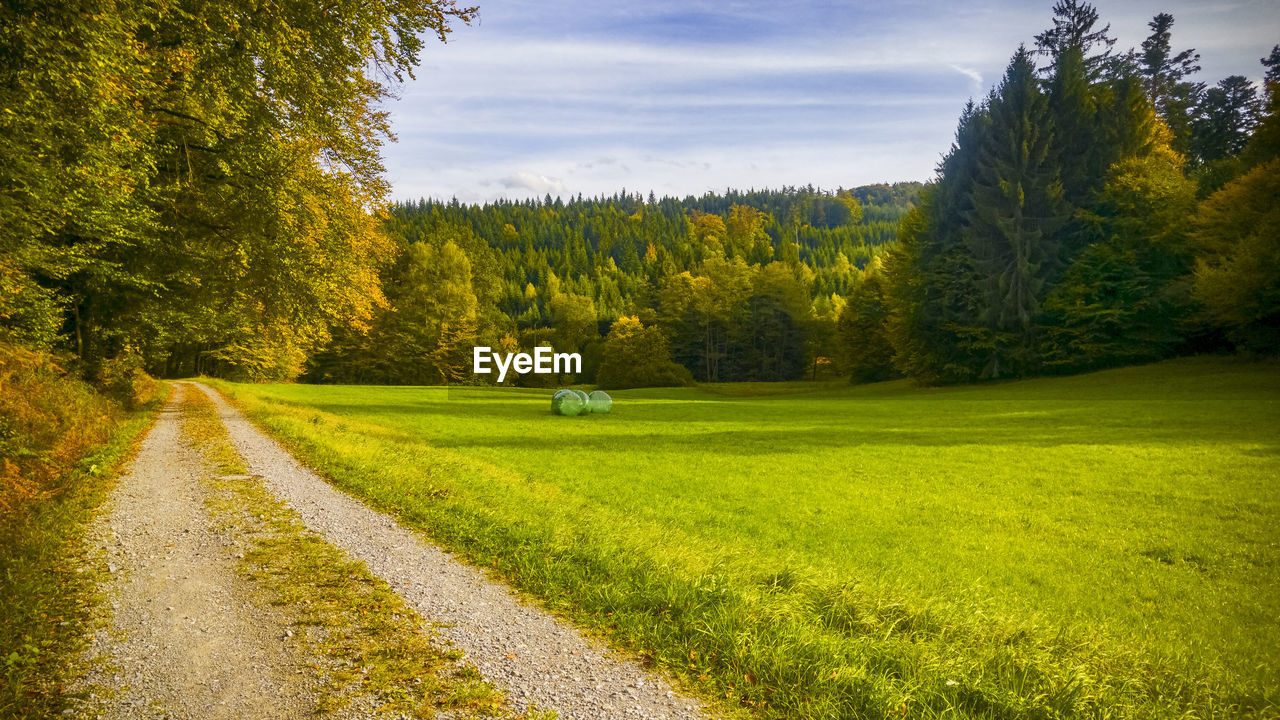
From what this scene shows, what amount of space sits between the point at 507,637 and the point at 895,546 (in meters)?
7.69

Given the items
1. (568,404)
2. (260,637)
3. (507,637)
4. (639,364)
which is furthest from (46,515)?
(639,364)

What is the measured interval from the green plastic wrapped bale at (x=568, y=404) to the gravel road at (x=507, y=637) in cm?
2122

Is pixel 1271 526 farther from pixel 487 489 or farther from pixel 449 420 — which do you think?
pixel 449 420

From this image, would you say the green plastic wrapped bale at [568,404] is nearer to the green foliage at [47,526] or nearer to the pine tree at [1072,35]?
the green foliage at [47,526]

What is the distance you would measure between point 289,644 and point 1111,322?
5331 cm

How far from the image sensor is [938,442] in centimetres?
2080

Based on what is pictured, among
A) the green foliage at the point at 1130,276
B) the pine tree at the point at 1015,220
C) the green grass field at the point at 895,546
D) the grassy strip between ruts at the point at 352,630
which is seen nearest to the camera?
the grassy strip between ruts at the point at 352,630

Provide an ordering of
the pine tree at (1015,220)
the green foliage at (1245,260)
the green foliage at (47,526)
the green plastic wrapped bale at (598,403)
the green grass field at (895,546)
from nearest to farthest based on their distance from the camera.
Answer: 1. the green foliage at (47,526)
2. the green grass field at (895,546)
3. the green plastic wrapped bale at (598,403)
4. the green foliage at (1245,260)
5. the pine tree at (1015,220)

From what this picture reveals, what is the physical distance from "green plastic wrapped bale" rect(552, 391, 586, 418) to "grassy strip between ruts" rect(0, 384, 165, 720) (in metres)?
21.1

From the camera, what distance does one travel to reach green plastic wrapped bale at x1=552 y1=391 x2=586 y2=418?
30.7 meters

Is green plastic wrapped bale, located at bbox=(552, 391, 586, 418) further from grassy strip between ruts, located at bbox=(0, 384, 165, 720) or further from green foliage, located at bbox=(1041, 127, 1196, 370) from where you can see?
green foliage, located at bbox=(1041, 127, 1196, 370)

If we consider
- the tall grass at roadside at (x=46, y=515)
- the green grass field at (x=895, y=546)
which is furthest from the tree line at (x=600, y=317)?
the green grass field at (x=895, y=546)

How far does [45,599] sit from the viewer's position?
5.82 meters

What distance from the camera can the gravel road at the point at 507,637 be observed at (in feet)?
14.7
